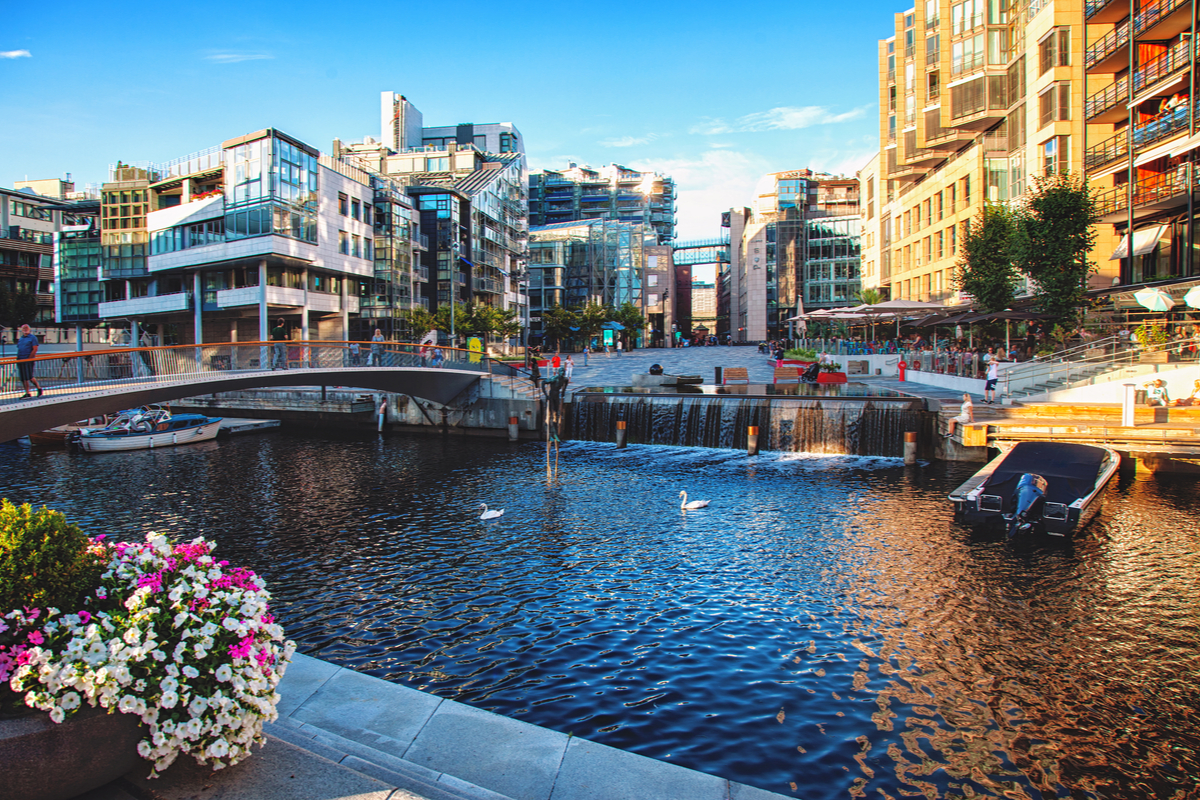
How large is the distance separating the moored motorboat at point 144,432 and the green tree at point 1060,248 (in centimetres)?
4409

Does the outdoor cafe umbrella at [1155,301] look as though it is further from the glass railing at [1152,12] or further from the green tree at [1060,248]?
the glass railing at [1152,12]

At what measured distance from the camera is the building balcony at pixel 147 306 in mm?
62562

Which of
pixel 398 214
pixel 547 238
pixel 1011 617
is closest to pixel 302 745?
pixel 1011 617

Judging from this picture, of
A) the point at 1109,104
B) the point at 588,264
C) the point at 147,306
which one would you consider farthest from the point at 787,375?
the point at 588,264

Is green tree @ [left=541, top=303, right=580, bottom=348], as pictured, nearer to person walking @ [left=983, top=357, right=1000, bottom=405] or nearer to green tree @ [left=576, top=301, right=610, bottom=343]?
green tree @ [left=576, top=301, right=610, bottom=343]

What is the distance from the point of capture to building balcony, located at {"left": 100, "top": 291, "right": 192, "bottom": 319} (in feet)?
205

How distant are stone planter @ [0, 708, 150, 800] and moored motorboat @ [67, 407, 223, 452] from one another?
Answer: 38.2 meters

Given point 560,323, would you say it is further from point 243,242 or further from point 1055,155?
point 1055,155

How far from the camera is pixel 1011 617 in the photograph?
1382cm

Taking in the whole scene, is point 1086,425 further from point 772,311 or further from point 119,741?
point 772,311

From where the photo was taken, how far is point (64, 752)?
552 cm

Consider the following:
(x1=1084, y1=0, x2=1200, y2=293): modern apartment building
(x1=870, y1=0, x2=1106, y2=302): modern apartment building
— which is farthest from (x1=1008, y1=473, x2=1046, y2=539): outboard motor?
(x1=870, y1=0, x2=1106, y2=302): modern apartment building

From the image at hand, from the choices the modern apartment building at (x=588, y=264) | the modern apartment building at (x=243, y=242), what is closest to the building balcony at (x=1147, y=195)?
the modern apartment building at (x=243, y=242)

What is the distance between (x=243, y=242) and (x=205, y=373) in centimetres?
3488
